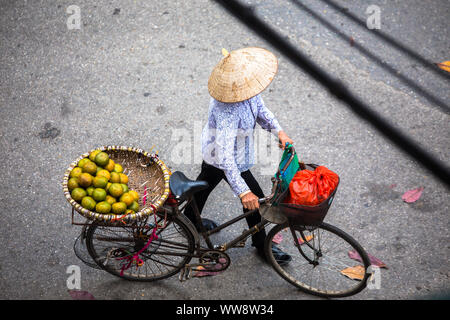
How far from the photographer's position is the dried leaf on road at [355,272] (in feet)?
12.1

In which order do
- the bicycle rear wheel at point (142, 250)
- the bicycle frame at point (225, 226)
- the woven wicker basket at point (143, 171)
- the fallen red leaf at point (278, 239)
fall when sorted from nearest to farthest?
the woven wicker basket at point (143, 171) → the bicycle frame at point (225, 226) → the bicycle rear wheel at point (142, 250) → the fallen red leaf at point (278, 239)

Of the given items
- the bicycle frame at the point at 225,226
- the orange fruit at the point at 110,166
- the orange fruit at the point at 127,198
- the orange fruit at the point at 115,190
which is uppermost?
the orange fruit at the point at 110,166

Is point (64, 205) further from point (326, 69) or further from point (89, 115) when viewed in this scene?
point (326, 69)

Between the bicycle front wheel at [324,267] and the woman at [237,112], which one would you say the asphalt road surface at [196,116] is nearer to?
the bicycle front wheel at [324,267]

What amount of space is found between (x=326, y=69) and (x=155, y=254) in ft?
9.72

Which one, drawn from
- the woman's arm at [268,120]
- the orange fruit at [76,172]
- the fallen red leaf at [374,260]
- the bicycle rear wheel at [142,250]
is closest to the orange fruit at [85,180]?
the orange fruit at [76,172]

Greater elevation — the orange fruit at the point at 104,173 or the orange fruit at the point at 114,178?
the orange fruit at the point at 104,173

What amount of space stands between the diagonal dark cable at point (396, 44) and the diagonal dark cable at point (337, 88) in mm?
925

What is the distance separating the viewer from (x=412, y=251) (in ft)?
12.7

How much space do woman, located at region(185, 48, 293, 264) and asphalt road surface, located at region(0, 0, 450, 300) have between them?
1038 millimetres
